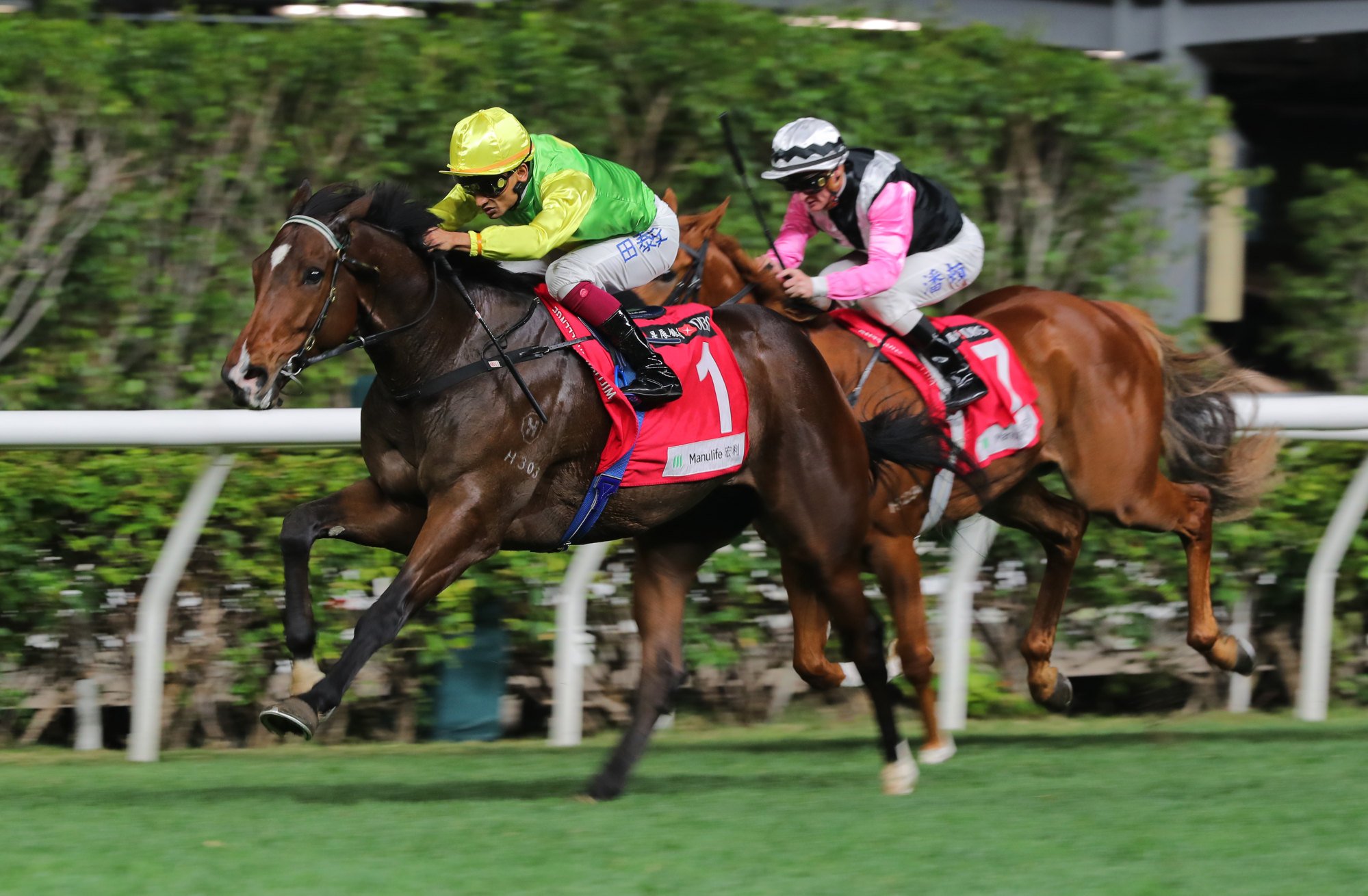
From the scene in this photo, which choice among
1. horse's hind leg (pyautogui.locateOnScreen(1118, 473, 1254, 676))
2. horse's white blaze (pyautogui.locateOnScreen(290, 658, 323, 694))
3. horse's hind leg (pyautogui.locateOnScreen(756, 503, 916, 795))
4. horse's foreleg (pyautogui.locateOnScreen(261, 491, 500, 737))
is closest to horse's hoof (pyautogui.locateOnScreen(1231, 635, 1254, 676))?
horse's hind leg (pyautogui.locateOnScreen(1118, 473, 1254, 676))

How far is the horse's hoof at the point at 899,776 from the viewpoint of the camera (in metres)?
4.08

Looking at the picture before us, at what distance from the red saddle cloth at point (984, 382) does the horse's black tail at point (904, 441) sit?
223mm

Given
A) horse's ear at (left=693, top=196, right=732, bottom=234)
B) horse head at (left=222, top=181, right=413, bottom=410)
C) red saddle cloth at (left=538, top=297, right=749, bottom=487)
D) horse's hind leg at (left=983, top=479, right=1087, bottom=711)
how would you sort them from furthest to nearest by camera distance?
horse's hind leg at (left=983, top=479, right=1087, bottom=711), horse's ear at (left=693, top=196, right=732, bottom=234), red saddle cloth at (left=538, top=297, right=749, bottom=487), horse head at (left=222, top=181, right=413, bottom=410)

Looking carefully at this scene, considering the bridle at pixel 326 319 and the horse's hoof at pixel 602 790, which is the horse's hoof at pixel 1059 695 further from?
the bridle at pixel 326 319

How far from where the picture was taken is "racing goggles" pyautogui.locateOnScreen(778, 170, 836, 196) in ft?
15.2

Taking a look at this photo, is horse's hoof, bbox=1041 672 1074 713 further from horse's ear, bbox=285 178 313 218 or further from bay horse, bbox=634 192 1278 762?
horse's ear, bbox=285 178 313 218

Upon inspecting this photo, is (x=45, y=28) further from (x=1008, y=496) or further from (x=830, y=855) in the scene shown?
(x=830, y=855)

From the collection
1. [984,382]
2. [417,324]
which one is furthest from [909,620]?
[417,324]

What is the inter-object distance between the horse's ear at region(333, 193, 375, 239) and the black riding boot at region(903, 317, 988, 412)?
1.68m

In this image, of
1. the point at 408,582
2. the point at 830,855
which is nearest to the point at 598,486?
the point at 408,582

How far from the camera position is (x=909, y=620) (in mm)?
4629

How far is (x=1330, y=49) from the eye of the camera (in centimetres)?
884

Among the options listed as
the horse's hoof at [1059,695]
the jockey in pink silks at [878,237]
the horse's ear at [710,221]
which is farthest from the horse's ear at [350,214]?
the horse's hoof at [1059,695]

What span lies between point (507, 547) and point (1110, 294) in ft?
11.8
